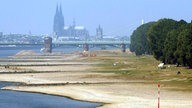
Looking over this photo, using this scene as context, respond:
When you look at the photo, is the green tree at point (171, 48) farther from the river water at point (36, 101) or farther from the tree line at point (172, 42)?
the river water at point (36, 101)

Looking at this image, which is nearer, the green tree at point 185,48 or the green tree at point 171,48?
the green tree at point 185,48

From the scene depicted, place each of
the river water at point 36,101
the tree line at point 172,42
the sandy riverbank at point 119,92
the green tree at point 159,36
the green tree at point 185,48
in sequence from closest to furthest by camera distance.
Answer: the sandy riverbank at point 119,92, the river water at point 36,101, the green tree at point 185,48, the tree line at point 172,42, the green tree at point 159,36

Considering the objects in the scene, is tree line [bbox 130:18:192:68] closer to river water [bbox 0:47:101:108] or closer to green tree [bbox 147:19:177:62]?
green tree [bbox 147:19:177:62]

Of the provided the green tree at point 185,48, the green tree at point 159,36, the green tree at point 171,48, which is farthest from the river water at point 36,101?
the green tree at point 159,36

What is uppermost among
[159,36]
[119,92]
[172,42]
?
[159,36]

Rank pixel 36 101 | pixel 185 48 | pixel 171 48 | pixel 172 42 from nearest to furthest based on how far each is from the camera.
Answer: pixel 36 101 < pixel 185 48 < pixel 171 48 < pixel 172 42

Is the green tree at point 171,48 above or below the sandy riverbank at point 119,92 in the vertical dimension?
above

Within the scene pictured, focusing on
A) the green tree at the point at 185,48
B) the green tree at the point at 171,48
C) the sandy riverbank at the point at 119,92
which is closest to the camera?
the sandy riverbank at the point at 119,92

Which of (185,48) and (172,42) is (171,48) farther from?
(185,48)

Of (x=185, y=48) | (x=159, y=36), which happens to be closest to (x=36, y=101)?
(x=185, y=48)

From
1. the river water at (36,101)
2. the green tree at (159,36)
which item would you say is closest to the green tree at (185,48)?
the green tree at (159,36)

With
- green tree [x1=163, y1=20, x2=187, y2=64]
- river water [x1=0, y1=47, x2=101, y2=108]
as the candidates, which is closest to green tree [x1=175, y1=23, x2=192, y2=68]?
green tree [x1=163, y1=20, x2=187, y2=64]

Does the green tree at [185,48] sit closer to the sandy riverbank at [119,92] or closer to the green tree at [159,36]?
the green tree at [159,36]

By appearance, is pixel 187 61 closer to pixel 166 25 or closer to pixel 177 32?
pixel 177 32
